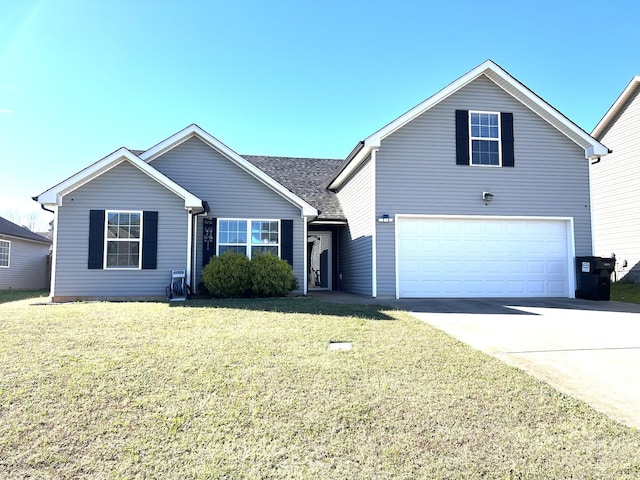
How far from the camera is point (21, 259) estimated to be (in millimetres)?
19969

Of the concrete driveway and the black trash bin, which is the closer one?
the concrete driveway

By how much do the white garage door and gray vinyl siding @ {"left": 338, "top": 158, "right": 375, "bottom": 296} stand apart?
949 millimetres

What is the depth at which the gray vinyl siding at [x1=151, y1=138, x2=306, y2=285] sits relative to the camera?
12562 millimetres

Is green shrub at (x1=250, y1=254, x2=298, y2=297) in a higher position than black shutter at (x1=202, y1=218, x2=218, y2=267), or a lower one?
lower

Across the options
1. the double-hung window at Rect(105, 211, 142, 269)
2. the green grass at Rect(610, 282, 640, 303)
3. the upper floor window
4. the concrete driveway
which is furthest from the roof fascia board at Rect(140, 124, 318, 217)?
the green grass at Rect(610, 282, 640, 303)

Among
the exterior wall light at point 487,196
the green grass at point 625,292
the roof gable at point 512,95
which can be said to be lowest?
the green grass at point 625,292

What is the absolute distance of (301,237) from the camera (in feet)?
41.8

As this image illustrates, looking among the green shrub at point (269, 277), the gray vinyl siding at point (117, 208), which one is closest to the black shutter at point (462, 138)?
the green shrub at point (269, 277)

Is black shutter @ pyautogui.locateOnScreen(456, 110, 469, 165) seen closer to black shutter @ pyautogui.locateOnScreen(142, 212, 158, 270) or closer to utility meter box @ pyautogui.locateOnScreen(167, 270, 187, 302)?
utility meter box @ pyautogui.locateOnScreen(167, 270, 187, 302)

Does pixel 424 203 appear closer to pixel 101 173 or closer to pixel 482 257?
pixel 482 257

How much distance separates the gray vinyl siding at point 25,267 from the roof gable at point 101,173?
1036cm

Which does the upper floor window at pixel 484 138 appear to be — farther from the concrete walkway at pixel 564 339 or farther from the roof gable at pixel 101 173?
the roof gable at pixel 101 173

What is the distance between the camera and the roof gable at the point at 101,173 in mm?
10727

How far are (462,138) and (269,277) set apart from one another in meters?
6.95
